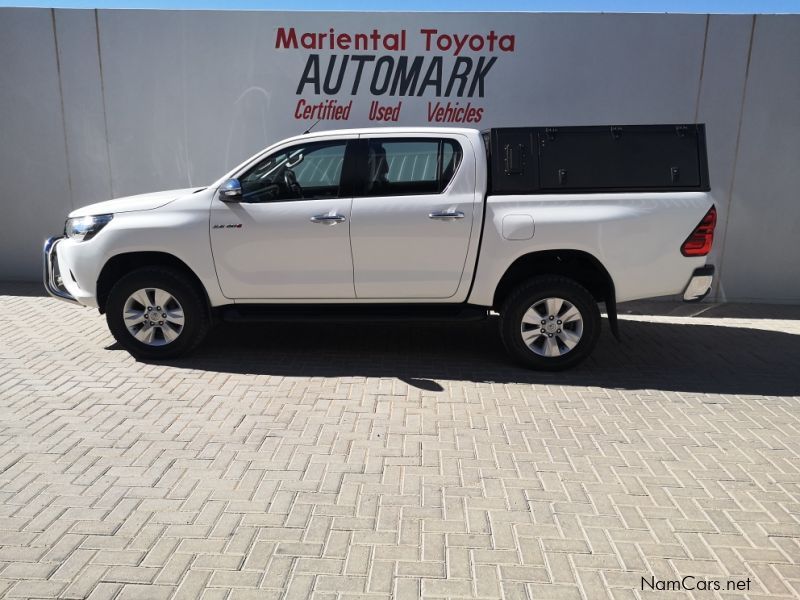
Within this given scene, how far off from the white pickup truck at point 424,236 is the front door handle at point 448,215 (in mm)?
11

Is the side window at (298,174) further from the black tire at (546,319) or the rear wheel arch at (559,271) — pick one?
the black tire at (546,319)

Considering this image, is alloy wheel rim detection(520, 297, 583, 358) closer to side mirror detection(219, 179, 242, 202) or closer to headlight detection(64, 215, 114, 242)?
side mirror detection(219, 179, 242, 202)

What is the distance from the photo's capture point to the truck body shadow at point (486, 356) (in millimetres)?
5070

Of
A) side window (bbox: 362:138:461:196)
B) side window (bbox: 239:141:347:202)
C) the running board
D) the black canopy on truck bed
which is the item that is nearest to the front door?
side window (bbox: 239:141:347:202)

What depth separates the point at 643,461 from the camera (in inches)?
147

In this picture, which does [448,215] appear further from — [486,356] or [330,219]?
[486,356]

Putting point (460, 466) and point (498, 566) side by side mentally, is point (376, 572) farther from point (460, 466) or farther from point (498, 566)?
point (460, 466)

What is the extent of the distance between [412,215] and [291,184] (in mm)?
1042

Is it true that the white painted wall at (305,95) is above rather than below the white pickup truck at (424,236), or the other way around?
above

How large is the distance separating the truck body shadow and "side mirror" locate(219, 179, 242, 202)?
138 cm

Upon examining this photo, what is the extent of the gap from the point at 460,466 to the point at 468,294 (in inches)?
72.9

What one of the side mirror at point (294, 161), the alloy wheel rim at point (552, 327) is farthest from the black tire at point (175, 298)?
the alloy wheel rim at point (552, 327)

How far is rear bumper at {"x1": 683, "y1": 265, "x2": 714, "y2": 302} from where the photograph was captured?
16.4ft

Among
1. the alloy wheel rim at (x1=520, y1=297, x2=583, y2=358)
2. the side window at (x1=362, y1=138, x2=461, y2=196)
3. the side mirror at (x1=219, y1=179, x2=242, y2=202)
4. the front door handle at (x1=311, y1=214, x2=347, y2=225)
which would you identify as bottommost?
the alloy wheel rim at (x1=520, y1=297, x2=583, y2=358)
